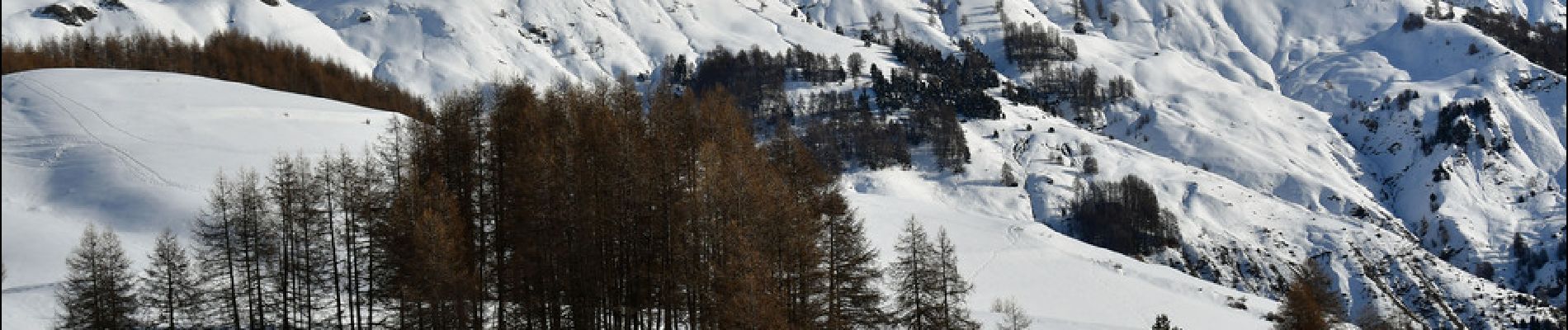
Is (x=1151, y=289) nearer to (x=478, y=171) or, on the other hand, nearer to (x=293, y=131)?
(x=478, y=171)

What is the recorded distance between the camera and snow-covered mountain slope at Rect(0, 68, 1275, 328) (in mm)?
68812

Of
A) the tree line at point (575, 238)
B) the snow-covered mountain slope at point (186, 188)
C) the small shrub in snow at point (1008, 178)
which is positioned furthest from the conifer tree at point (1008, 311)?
the small shrub in snow at point (1008, 178)

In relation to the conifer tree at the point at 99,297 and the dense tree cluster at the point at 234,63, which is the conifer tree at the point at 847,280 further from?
the dense tree cluster at the point at 234,63

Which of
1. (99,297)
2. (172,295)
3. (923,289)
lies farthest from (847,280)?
(99,297)

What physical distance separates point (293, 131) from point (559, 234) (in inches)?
2071

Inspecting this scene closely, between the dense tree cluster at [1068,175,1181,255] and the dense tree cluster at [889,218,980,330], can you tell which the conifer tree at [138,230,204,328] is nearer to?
the dense tree cluster at [889,218,980,330]

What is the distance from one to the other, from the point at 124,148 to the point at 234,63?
77.1 metres

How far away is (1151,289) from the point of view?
311ft

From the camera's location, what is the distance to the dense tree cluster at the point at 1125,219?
182m

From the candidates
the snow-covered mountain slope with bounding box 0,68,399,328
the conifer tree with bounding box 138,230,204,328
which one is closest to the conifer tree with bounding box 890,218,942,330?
the conifer tree with bounding box 138,230,204,328

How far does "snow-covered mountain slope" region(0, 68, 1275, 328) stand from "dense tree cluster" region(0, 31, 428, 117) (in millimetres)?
39924

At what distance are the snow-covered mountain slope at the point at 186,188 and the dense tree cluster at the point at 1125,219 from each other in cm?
7569

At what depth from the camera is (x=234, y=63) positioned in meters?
149

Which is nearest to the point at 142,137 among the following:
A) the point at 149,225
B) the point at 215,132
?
the point at 215,132
